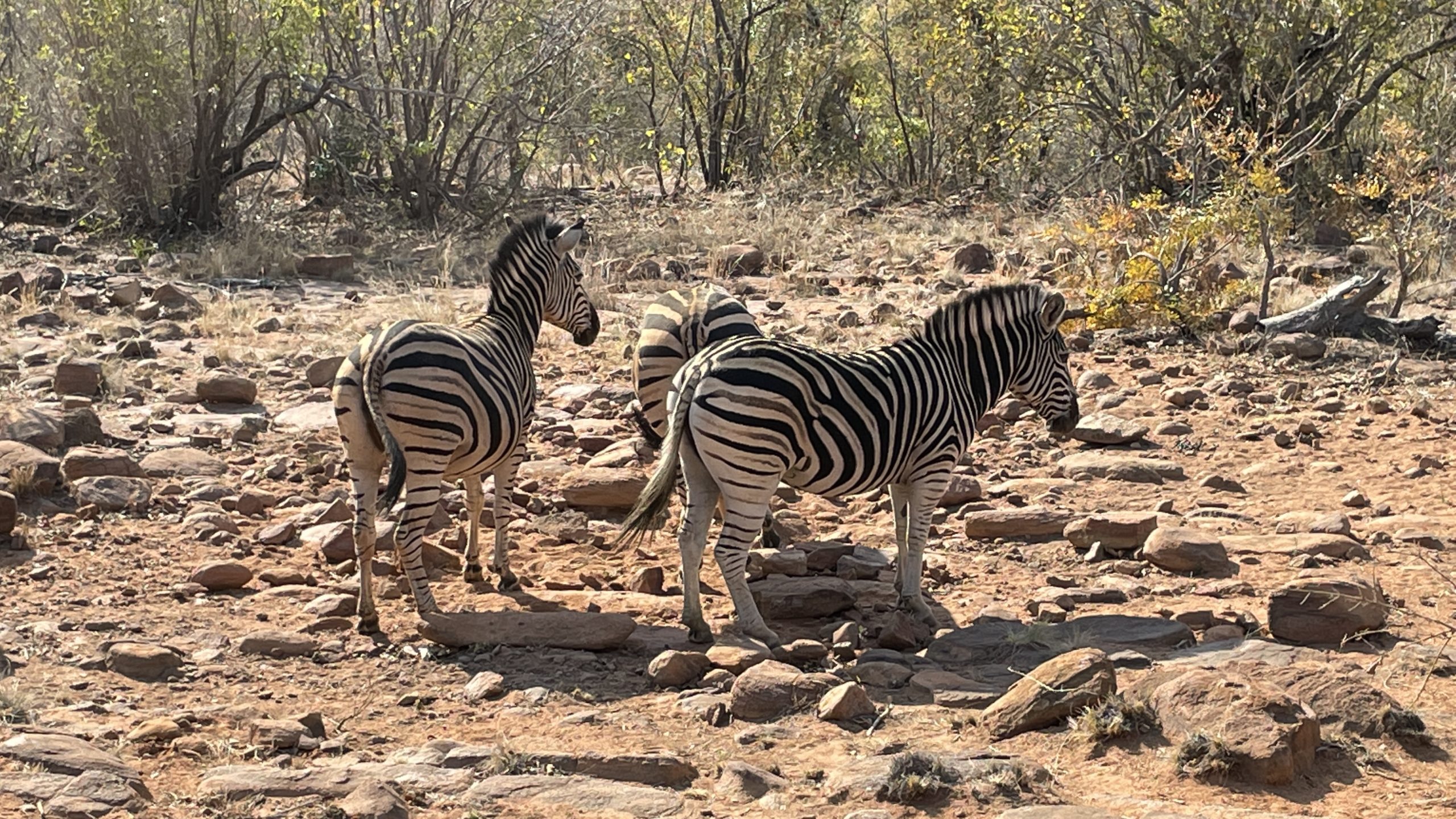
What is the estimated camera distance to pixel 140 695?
6551mm

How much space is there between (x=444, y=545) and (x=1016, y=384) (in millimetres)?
3483

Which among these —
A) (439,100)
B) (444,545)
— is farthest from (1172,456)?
(439,100)

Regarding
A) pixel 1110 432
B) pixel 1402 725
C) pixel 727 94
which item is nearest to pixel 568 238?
pixel 1110 432

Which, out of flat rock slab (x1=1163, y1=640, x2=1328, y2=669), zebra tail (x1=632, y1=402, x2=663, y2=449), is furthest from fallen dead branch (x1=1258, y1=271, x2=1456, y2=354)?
flat rock slab (x1=1163, y1=640, x2=1328, y2=669)

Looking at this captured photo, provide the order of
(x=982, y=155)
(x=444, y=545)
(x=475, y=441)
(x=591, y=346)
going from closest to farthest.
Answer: (x=475, y=441), (x=444, y=545), (x=591, y=346), (x=982, y=155)

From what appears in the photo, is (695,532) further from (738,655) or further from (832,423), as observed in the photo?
(832,423)

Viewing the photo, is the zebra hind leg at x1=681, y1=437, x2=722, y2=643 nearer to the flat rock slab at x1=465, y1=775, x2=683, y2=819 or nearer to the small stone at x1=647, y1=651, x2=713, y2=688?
the small stone at x1=647, y1=651, x2=713, y2=688

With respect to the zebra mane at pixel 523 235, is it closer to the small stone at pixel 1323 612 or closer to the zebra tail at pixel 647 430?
the zebra tail at pixel 647 430

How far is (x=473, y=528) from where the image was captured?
8.45 metres

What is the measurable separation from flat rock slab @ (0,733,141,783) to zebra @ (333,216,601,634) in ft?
6.38

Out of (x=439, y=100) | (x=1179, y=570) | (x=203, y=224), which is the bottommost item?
(x=1179, y=570)

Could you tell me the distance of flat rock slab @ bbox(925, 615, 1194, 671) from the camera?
7.08 meters

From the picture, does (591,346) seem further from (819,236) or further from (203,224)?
(203,224)

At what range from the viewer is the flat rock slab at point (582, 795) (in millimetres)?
5234
